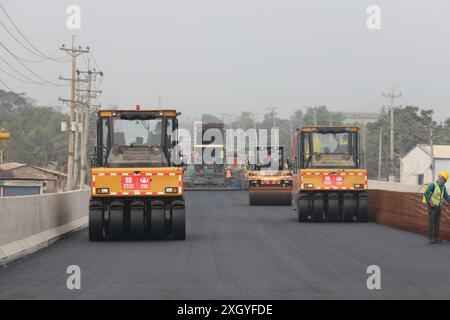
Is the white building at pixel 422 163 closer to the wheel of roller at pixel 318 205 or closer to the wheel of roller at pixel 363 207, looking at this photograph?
the wheel of roller at pixel 363 207

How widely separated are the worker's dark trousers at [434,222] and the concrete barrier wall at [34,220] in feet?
32.1

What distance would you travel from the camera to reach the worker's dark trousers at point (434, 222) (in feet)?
71.6

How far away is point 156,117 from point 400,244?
290 inches

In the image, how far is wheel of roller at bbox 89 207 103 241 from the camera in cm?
2220

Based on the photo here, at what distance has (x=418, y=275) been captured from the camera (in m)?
14.9

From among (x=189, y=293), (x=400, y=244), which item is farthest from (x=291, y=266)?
(x=400, y=244)

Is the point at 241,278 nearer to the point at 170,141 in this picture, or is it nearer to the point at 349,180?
the point at 170,141

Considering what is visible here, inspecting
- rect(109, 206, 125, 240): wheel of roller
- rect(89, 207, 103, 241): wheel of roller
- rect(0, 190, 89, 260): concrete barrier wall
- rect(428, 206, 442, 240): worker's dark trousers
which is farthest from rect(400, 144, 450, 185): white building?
rect(89, 207, 103, 241): wheel of roller

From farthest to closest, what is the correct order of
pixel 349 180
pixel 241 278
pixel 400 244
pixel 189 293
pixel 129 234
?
pixel 349 180
pixel 129 234
pixel 400 244
pixel 241 278
pixel 189 293

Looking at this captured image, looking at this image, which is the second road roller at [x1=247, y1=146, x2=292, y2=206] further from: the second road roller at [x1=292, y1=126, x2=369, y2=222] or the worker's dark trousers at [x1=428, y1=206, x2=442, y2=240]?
the worker's dark trousers at [x1=428, y1=206, x2=442, y2=240]

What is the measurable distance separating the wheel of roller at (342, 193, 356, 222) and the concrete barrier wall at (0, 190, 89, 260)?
368 inches

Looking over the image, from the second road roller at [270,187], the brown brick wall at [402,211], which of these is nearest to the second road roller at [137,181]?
the brown brick wall at [402,211]

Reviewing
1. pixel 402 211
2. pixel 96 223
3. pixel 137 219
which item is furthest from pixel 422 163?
pixel 96 223

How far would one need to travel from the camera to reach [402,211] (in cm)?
2744
